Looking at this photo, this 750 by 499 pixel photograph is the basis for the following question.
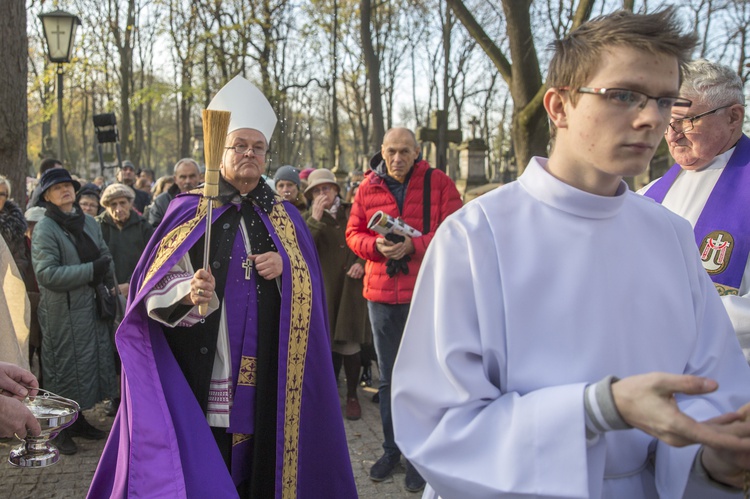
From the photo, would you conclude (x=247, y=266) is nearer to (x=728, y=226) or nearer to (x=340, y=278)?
(x=728, y=226)

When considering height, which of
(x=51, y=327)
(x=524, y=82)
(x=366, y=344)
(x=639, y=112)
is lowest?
(x=366, y=344)

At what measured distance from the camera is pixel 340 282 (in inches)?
276

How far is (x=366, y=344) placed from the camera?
7262 millimetres

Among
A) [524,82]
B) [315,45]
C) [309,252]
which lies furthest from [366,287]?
[315,45]

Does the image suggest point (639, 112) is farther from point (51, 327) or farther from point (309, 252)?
point (51, 327)

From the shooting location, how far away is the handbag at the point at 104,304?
6043mm

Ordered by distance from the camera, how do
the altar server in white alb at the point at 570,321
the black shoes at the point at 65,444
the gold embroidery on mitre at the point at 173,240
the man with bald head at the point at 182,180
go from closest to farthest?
1. the altar server in white alb at the point at 570,321
2. the gold embroidery on mitre at the point at 173,240
3. the black shoes at the point at 65,444
4. the man with bald head at the point at 182,180

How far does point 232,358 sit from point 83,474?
248cm

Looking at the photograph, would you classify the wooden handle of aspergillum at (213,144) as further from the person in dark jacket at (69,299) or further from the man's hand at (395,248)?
the person in dark jacket at (69,299)

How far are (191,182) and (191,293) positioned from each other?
481 cm

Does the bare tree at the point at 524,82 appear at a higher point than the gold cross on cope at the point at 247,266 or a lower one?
higher

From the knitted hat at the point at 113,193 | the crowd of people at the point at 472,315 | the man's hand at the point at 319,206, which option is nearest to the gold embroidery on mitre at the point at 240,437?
the crowd of people at the point at 472,315

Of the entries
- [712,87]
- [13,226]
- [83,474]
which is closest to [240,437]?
[83,474]

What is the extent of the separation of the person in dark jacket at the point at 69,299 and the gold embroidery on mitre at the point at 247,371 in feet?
9.02
